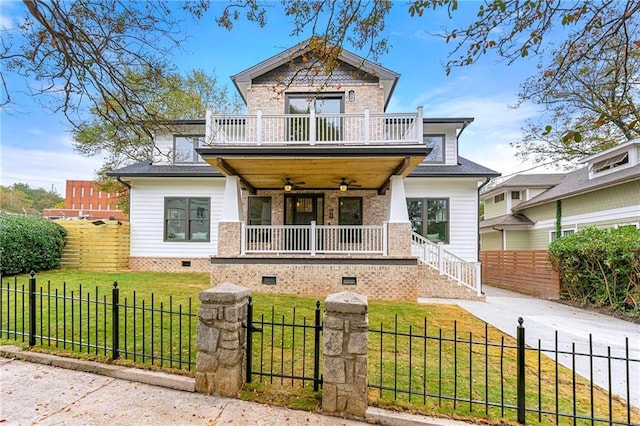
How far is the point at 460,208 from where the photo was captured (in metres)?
12.3

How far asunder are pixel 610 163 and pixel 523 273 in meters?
5.31

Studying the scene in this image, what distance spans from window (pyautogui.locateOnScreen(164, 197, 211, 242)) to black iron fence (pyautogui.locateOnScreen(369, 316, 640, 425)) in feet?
33.6

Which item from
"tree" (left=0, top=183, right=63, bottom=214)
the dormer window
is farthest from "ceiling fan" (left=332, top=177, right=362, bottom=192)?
"tree" (left=0, top=183, right=63, bottom=214)

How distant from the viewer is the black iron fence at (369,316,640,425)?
3115 mm

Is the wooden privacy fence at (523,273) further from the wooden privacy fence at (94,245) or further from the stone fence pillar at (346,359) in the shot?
the wooden privacy fence at (94,245)

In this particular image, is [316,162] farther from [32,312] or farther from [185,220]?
[185,220]

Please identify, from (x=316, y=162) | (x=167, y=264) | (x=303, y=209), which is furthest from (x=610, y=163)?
(x=167, y=264)

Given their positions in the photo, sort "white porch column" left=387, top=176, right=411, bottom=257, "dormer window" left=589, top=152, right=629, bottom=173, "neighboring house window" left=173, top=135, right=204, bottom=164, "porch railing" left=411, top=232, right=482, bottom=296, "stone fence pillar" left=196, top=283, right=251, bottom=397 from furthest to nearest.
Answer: "neighboring house window" left=173, top=135, right=204, bottom=164 → "dormer window" left=589, top=152, right=629, bottom=173 → "porch railing" left=411, top=232, right=482, bottom=296 → "white porch column" left=387, top=176, right=411, bottom=257 → "stone fence pillar" left=196, top=283, right=251, bottom=397

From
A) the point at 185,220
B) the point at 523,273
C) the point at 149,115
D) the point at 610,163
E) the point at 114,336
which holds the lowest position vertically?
the point at 523,273

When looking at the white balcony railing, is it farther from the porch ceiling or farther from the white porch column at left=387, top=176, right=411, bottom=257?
the white porch column at left=387, top=176, right=411, bottom=257

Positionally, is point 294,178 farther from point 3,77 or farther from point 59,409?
point 59,409

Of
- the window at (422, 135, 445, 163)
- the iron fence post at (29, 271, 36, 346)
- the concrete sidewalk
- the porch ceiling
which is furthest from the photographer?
the window at (422, 135, 445, 163)

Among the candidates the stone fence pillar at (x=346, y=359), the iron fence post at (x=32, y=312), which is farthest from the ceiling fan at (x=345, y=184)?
the iron fence post at (x=32, y=312)

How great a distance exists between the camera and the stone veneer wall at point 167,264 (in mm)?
13156
